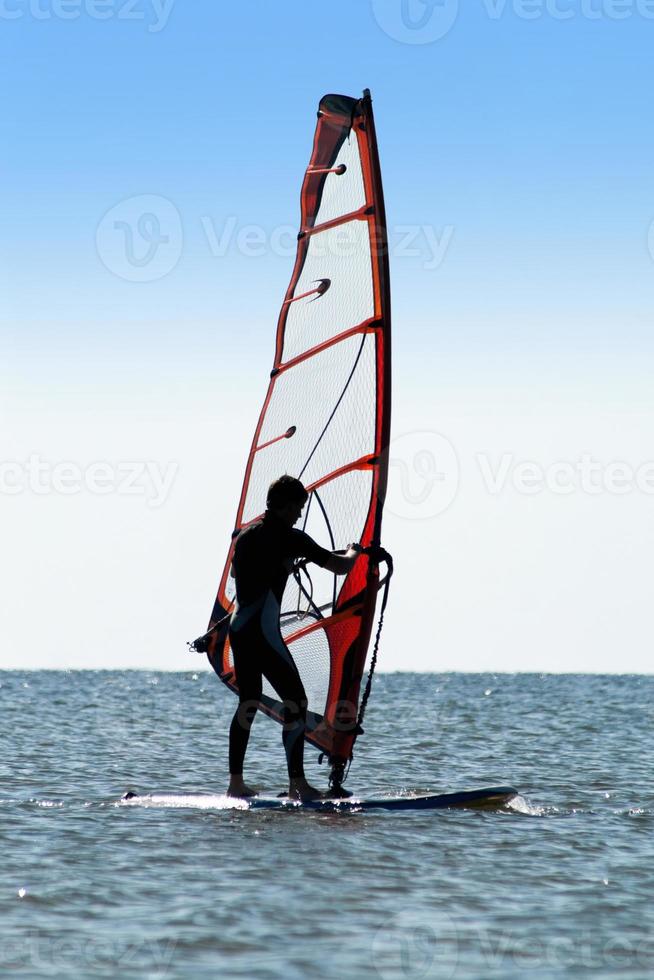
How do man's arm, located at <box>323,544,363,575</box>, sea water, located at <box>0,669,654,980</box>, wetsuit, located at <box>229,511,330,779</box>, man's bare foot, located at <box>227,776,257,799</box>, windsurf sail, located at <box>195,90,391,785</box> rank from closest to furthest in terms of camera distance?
sea water, located at <box>0,669,654,980</box> < man's arm, located at <box>323,544,363,575</box> < wetsuit, located at <box>229,511,330,779</box> < man's bare foot, located at <box>227,776,257,799</box> < windsurf sail, located at <box>195,90,391,785</box>

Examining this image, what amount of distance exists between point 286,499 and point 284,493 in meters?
0.03

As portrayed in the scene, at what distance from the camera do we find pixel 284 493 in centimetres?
636

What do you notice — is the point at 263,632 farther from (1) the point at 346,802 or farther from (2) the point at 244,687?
(1) the point at 346,802

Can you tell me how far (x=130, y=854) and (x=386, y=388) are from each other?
111 inches

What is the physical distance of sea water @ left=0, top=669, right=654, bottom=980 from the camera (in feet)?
13.3

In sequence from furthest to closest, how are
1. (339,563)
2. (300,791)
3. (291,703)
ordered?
1. (300,791)
2. (291,703)
3. (339,563)

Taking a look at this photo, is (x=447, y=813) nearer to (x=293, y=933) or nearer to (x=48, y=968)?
(x=293, y=933)

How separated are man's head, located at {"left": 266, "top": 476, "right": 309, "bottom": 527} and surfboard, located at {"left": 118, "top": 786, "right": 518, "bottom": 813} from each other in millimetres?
1514

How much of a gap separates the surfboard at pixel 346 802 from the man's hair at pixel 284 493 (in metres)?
1.60

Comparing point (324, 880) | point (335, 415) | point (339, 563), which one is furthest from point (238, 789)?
point (335, 415)

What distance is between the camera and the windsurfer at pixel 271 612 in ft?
20.9

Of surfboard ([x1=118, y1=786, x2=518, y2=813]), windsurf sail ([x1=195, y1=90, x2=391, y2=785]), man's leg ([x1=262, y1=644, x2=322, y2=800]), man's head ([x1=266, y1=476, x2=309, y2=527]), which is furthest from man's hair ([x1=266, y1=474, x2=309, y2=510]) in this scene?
surfboard ([x1=118, y1=786, x2=518, y2=813])

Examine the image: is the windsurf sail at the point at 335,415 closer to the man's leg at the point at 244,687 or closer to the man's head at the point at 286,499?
the man's leg at the point at 244,687

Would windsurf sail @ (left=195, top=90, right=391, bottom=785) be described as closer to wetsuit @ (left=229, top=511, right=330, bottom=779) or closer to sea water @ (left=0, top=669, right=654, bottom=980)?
wetsuit @ (left=229, top=511, right=330, bottom=779)
